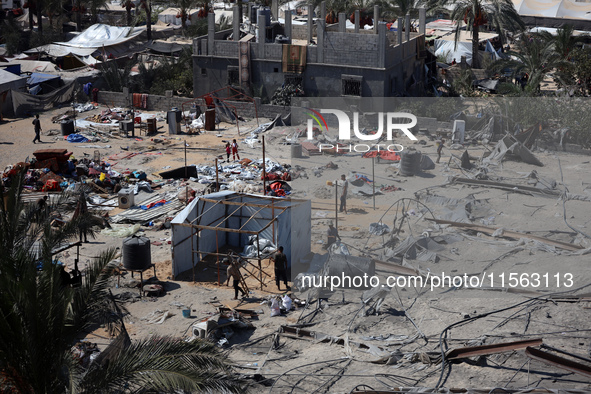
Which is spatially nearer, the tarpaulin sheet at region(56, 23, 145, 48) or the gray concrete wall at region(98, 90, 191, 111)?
the gray concrete wall at region(98, 90, 191, 111)

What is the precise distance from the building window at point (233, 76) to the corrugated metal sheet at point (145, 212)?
43.9 ft

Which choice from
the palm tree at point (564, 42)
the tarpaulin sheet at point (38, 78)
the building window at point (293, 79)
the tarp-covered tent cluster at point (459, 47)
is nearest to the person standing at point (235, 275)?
the building window at point (293, 79)

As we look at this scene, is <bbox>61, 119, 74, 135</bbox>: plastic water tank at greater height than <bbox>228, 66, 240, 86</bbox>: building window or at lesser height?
lesser

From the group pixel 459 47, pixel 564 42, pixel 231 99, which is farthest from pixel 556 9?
pixel 231 99

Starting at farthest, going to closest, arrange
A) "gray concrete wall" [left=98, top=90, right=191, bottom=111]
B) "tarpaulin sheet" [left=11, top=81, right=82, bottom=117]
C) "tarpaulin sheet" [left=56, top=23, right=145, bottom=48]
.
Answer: "tarpaulin sheet" [left=56, top=23, right=145, bottom=48] < "gray concrete wall" [left=98, top=90, right=191, bottom=111] < "tarpaulin sheet" [left=11, top=81, right=82, bottom=117]

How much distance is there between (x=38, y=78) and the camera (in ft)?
117

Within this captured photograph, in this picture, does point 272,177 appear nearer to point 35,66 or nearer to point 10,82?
point 10,82

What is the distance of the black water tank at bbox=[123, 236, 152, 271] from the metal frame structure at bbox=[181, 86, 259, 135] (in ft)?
48.2

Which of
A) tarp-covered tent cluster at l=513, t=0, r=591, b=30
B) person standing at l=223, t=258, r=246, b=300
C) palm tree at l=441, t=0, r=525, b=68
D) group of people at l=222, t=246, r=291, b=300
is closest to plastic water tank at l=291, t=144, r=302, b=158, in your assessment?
group of people at l=222, t=246, r=291, b=300

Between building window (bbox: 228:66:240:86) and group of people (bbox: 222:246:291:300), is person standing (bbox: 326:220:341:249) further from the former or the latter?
building window (bbox: 228:66:240:86)

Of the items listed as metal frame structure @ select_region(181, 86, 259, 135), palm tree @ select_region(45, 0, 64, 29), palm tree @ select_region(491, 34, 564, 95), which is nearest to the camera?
palm tree @ select_region(491, 34, 564, 95)

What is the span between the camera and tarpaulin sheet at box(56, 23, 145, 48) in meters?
44.7

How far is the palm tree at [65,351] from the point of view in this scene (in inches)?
326

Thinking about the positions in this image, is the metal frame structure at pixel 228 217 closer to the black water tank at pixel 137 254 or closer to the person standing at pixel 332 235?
the black water tank at pixel 137 254
